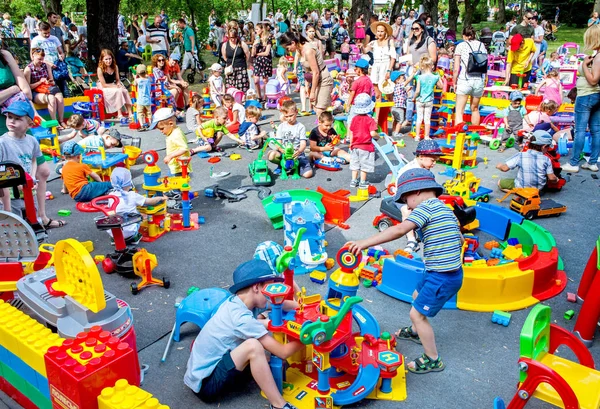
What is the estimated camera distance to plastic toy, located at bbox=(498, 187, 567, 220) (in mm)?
6832

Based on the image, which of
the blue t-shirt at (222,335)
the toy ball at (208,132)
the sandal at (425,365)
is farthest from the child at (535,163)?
the toy ball at (208,132)

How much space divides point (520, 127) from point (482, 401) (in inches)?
283

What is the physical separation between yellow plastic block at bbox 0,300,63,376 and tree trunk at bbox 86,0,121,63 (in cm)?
1334

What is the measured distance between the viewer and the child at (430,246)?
12.7 ft

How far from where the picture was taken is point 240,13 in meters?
35.9

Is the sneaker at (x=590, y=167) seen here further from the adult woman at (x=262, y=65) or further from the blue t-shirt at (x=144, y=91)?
the blue t-shirt at (x=144, y=91)

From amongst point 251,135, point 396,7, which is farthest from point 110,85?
point 396,7

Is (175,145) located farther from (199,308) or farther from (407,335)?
(407,335)

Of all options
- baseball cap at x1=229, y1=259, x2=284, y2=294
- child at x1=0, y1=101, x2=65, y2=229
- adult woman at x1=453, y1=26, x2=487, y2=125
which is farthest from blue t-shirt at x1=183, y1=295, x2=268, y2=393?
adult woman at x1=453, y1=26, x2=487, y2=125

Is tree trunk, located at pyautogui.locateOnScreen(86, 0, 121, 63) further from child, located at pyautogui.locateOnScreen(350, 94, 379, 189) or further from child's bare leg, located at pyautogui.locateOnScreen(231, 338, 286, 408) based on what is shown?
child's bare leg, located at pyautogui.locateOnScreen(231, 338, 286, 408)

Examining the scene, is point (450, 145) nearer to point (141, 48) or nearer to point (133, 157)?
point (133, 157)

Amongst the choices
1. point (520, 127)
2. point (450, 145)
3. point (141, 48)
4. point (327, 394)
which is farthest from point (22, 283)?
point (141, 48)

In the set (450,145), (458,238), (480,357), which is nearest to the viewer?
(458,238)

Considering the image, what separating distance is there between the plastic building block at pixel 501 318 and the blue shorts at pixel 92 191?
537cm
